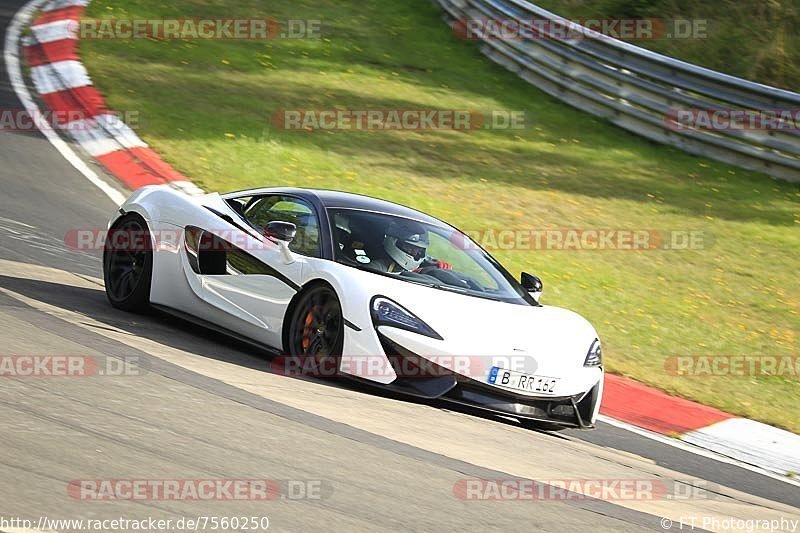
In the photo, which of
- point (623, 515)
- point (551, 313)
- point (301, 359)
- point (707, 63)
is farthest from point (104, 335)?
point (707, 63)

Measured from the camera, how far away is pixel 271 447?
509cm

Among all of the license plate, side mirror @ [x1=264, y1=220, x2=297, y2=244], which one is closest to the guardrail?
the license plate

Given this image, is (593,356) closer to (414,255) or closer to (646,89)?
(414,255)

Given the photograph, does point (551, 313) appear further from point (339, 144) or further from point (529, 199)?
point (339, 144)

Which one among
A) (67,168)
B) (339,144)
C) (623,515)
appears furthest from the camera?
(339,144)

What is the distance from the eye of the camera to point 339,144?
46.1ft

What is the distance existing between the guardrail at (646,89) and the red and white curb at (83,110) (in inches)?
272

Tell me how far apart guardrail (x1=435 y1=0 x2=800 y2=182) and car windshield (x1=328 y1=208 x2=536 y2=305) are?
8.19 meters

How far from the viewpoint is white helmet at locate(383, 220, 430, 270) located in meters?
7.28

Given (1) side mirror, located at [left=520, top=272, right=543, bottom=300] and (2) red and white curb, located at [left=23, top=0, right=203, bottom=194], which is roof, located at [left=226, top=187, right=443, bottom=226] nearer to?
(1) side mirror, located at [left=520, top=272, right=543, bottom=300]

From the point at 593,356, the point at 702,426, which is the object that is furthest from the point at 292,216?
the point at 702,426

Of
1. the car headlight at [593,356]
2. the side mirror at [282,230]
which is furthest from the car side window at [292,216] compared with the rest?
the car headlight at [593,356]

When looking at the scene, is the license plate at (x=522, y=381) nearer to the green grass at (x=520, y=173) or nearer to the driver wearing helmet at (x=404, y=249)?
the driver wearing helmet at (x=404, y=249)

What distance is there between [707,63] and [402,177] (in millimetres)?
7669
